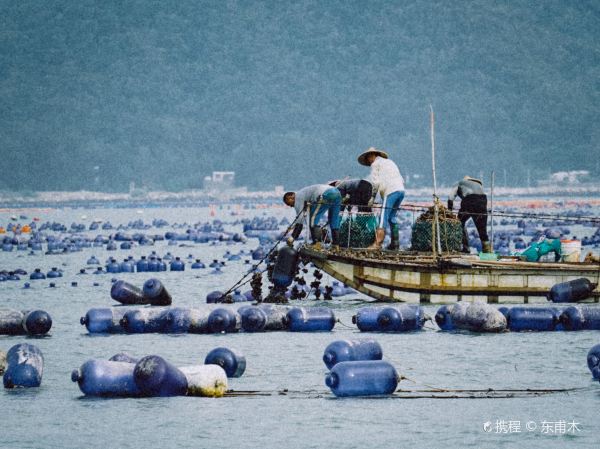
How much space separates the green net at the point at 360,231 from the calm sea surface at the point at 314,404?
16.5 feet

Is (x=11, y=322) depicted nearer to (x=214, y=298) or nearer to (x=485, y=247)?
(x=214, y=298)

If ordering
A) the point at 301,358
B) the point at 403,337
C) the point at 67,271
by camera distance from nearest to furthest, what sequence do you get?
the point at 301,358, the point at 403,337, the point at 67,271

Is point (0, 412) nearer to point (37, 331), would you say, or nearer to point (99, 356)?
point (99, 356)

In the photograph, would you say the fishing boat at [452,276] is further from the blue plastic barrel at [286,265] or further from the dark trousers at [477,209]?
the dark trousers at [477,209]

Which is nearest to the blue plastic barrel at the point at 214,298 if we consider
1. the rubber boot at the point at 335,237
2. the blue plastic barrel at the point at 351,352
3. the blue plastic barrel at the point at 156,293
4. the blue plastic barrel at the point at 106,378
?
the blue plastic barrel at the point at 156,293

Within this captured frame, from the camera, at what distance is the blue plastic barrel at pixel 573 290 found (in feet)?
89.2

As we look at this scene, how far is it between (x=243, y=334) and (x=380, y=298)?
5301 mm

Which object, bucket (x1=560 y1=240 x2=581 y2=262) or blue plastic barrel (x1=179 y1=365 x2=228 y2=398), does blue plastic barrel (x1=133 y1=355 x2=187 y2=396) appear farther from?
bucket (x1=560 y1=240 x2=581 y2=262)

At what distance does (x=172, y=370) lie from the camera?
698 inches

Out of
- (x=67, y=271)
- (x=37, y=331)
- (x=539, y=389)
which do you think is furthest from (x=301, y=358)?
(x=67, y=271)

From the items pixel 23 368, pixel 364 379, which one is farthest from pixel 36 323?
pixel 364 379

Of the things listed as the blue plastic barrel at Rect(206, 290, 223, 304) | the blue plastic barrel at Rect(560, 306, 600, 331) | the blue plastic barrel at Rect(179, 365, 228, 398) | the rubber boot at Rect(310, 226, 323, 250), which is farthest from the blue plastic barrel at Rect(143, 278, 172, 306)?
the blue plastic barrel at Rect(179, 365, 228, 398)

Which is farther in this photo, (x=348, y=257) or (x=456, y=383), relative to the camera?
(x=348, y=257)

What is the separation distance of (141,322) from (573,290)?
8.46 m
